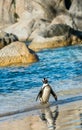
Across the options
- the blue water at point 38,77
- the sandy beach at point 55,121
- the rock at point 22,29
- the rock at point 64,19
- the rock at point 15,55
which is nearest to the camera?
the sandy beach at point 55,121

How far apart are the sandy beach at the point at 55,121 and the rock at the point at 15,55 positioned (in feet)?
55.8

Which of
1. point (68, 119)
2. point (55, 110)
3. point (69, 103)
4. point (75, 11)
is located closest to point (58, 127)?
point (68, 119)

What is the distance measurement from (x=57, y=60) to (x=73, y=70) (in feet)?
22.6

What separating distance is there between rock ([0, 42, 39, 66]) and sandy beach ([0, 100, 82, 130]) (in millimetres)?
17018

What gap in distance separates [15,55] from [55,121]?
20.5 metres

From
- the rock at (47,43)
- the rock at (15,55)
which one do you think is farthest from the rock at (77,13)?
the rock at (15,55)

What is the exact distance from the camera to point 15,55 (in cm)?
3594

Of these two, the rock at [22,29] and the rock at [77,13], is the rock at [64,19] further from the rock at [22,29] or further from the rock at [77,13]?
the rock at [22,29]

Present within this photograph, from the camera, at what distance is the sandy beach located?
582 inches

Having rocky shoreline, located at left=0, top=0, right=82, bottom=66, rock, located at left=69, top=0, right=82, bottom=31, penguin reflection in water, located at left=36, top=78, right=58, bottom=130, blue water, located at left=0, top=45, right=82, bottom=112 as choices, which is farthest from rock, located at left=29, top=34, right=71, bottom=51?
penguin reflection in water, located at left=36, top=78, right=58, bottom=130

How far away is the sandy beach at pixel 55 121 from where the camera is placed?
1479 cm

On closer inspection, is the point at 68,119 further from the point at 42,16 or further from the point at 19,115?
the point at 42,16

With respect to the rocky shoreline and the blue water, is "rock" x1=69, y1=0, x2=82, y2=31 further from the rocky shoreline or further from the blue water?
the blue water

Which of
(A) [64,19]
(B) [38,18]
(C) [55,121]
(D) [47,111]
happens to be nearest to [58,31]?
(A) [64,19]
